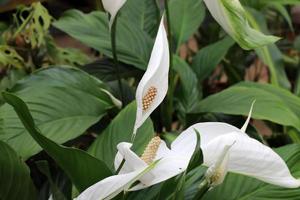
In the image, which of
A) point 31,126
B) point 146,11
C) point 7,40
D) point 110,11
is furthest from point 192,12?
point 31,126

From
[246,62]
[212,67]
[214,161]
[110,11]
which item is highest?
[110,11]

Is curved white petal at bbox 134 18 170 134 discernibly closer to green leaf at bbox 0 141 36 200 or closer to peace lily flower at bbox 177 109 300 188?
peace lily flower at bbox 177 109 300 188

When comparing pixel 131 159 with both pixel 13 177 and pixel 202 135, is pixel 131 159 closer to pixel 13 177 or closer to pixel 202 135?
pixel 202 135

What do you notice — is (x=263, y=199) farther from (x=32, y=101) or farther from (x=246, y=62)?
(x=246, y=62)

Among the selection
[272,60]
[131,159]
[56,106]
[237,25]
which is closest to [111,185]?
[131,159]

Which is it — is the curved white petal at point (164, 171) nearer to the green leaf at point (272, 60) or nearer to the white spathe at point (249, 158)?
the white spathe at point (249, 158)

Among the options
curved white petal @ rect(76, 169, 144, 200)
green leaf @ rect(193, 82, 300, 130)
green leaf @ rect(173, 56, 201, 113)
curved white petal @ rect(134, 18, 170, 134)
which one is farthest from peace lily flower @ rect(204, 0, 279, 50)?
green leaf @ rect(173, 56, 201, 113)
